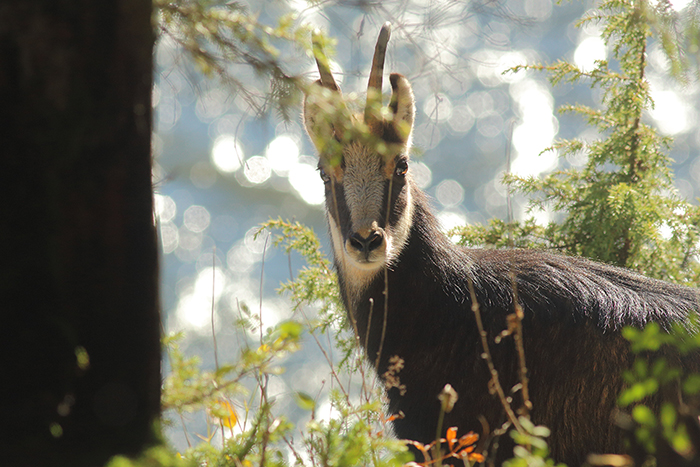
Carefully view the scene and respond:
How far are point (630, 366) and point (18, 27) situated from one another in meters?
3.36

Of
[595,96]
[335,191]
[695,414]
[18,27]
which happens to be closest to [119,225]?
[18,27]

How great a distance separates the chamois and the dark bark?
148 centimetres

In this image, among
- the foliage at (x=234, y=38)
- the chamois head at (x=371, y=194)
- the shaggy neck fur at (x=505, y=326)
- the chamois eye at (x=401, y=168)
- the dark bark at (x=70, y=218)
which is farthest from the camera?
the chamois eye at (x=401, y=168)

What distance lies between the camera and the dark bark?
5.92 ft

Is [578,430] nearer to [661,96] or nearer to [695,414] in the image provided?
[695,414]

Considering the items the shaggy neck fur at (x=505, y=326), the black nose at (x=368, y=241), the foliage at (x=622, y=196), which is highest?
the foliage at (x=622, y=196)

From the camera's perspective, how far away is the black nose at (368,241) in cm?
Answer: 361

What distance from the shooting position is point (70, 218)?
1.86 m

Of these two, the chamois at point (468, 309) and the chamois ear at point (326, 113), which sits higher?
the chamois ear at point (326, 113)

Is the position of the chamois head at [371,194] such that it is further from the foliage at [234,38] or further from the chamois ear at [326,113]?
the chamois ear at [326,113]

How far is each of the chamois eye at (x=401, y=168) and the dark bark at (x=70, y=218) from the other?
2.29 m

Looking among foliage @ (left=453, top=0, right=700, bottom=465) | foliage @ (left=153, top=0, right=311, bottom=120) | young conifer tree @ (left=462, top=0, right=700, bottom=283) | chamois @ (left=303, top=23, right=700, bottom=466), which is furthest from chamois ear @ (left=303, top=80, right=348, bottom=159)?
foliage @ (left=453, top=0, right=700, bottom=465)

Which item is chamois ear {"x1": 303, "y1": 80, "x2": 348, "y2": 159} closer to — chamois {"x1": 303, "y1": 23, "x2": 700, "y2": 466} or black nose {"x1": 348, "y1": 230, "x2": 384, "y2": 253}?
chamois {"x1": 303, "y1": 23, "x2": 700, "y2": 466}

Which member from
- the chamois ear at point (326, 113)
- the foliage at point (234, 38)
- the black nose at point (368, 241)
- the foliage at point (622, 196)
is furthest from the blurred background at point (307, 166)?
the chamois ear at point (326, 113)
